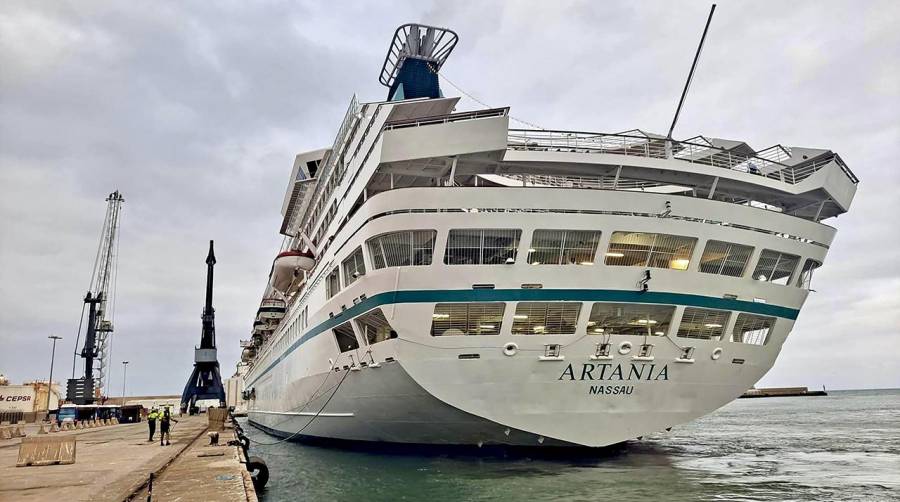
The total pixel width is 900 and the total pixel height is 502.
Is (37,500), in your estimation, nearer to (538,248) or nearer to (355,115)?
(538,248)

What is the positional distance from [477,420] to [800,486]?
8.53 m

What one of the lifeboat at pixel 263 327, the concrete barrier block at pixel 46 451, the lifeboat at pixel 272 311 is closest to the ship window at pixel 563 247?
the concrete barrier block at pixel 46 451

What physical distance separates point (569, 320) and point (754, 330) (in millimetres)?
7063

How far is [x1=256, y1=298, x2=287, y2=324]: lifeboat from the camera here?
142 ft

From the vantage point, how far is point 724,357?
19.3m

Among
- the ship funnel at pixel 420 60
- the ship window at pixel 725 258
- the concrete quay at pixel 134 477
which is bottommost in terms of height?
the concrete quay at pixel 134 477

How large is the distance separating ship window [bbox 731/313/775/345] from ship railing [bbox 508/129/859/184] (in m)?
4.67

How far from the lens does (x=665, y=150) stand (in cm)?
1941

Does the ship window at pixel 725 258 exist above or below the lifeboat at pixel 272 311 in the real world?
below

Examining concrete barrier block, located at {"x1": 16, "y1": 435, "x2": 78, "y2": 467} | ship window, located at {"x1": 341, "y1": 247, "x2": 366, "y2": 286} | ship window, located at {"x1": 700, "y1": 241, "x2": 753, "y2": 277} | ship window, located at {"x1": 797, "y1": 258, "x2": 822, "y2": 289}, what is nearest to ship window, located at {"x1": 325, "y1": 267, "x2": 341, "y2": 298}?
ship window, located at {"x1": 341, "y1": 247, "x2": 366, "y2": 286}

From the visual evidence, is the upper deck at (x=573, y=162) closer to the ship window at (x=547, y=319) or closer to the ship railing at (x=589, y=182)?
the ship railing at (x=589, y=182)

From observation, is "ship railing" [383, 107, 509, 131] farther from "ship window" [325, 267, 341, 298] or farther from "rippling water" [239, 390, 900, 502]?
"rippling water" [239, 390, 900, 502]

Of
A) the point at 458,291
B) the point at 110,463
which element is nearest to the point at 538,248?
the point at 458,291

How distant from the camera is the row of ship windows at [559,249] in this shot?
17938mm
